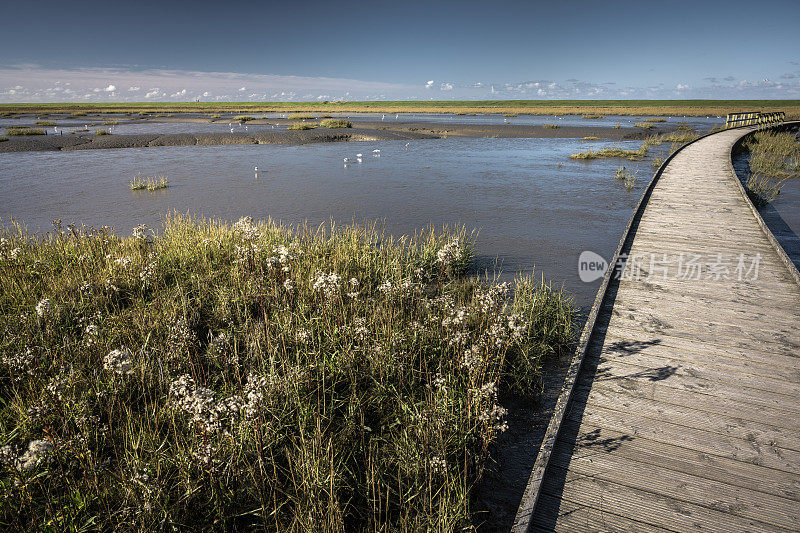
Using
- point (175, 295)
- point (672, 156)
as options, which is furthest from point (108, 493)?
point (672, 156)

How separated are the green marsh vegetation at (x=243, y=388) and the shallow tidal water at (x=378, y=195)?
10.7ft

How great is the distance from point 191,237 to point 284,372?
18.4 ft

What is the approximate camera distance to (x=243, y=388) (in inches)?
164

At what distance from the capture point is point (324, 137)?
114 ft

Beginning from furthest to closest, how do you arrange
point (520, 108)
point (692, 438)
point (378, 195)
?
point (520, 108) → point (378, 195) → point (692, 438)

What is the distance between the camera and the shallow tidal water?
1086 cm

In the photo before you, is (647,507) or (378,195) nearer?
(647,507)

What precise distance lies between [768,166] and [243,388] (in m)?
25.8

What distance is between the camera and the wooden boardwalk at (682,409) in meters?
2.82

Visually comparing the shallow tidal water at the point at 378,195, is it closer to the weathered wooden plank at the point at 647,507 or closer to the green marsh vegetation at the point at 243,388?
the green marsh vegetation at the point at 243,388

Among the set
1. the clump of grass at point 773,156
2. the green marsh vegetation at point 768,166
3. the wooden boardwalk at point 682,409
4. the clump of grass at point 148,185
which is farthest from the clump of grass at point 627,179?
the clump of grass at point 148,185

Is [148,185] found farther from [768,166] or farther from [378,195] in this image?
[768,166]

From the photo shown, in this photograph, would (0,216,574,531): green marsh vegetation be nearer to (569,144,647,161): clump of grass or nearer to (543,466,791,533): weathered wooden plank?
(543,466,791,533): weathered wooden plank

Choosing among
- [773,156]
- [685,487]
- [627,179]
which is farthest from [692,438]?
[773,156]
